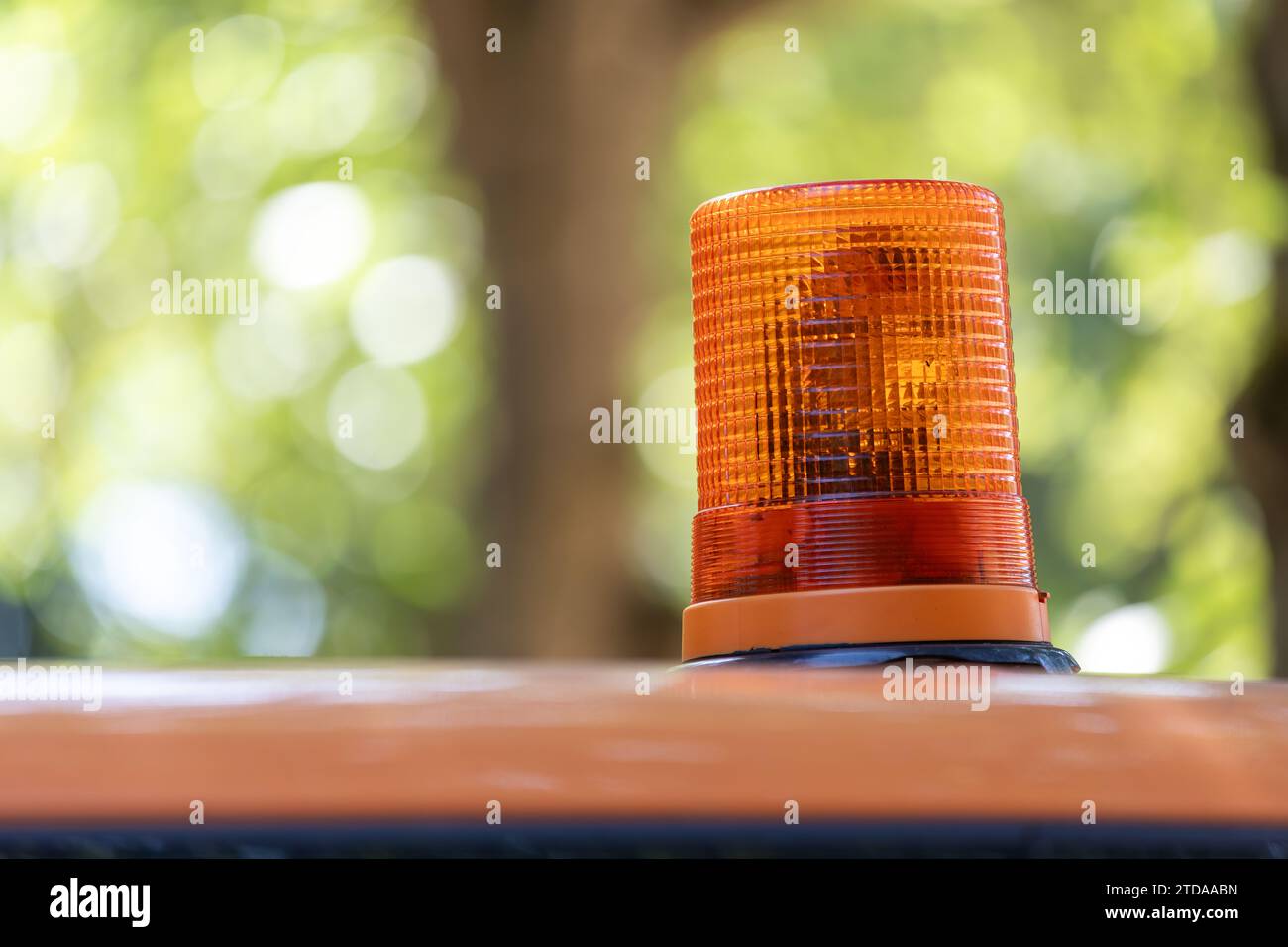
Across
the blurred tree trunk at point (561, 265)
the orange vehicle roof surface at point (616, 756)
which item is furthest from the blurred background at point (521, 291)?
the orange vehicle roof surface at point (616, 756)

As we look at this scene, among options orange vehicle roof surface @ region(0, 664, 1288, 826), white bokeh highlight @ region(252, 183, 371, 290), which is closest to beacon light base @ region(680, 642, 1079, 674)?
orange vehicle roof surface @ region(0, 664, 1288, 826)

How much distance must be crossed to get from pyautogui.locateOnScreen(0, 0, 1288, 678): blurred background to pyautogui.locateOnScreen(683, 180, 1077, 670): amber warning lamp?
2815 millimetres

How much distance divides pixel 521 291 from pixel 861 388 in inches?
130

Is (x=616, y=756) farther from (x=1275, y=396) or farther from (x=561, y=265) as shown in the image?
(x=1275, y=396)

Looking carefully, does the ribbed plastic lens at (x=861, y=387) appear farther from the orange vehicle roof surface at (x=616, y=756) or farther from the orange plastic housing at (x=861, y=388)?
the orange vehicle roof surface at (x=616, y=756)

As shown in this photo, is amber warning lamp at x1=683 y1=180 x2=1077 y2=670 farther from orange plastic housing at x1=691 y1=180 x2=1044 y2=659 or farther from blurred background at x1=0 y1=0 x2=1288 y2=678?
blurred background at x1=0 y1=0 x2=1288 y2=678

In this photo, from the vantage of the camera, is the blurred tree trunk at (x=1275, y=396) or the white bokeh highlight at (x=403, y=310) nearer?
the blurred tree trunk at (x=1275, y=396)

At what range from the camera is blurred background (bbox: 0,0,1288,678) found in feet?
14.0

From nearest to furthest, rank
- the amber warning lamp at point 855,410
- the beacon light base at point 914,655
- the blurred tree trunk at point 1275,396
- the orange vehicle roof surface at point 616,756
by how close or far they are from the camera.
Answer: the orange vehicle roof surface at point 616,756 < the beacon light base at point 914,655 < the amber warning lamp at point 855,410 < the blurred tree trunk at point 1275,396

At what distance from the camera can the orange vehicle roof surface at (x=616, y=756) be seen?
476mm

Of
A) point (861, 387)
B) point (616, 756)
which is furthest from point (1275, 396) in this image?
point (616, 756)

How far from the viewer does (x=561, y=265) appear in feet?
14.1
